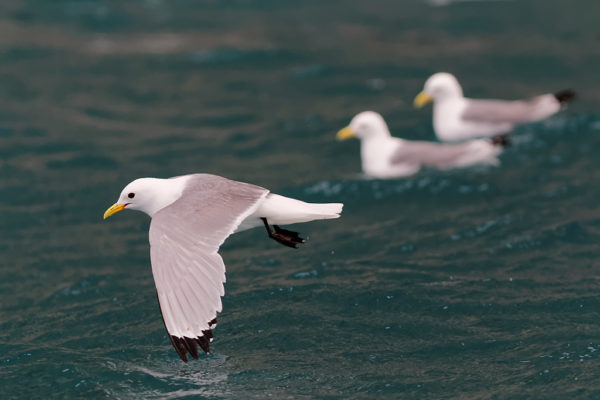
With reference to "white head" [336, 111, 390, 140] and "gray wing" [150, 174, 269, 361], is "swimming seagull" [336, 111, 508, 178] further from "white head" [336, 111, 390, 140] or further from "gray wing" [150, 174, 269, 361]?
"gray wing" [150, 174, 269, 361]

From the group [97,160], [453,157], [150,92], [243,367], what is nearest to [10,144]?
[97,160]

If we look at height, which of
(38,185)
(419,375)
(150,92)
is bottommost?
(419,375)

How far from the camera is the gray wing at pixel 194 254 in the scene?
5.02 meters

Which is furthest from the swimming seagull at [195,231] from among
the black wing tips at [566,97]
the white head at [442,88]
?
the black wing tips at [566,97]

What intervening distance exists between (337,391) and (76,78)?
9.61m

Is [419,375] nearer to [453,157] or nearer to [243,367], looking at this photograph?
[243,367]

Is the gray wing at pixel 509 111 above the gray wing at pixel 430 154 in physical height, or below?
above

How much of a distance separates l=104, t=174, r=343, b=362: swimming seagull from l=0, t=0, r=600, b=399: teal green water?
0.88m

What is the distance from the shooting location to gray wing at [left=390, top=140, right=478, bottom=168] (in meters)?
9.76

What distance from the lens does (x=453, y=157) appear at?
32.1 feet

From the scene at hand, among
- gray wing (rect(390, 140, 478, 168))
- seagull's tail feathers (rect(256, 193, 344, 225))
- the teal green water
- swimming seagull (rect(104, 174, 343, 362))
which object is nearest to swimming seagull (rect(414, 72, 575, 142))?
the teal green water

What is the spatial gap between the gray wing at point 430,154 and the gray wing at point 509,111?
3.30 ft

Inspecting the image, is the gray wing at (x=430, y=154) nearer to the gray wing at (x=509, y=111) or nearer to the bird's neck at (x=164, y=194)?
the gray wing at (x=509, y=111)

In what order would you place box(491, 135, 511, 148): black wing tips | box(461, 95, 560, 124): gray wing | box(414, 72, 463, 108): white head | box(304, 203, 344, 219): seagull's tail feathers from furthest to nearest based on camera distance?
box(414, 72, 463, 108): white head
box(461, 95, 560, 124): gray wing
box(491, 135, 511, 148): black wing tips
box(304, 203, 344, 219): seagull's tail feathers
